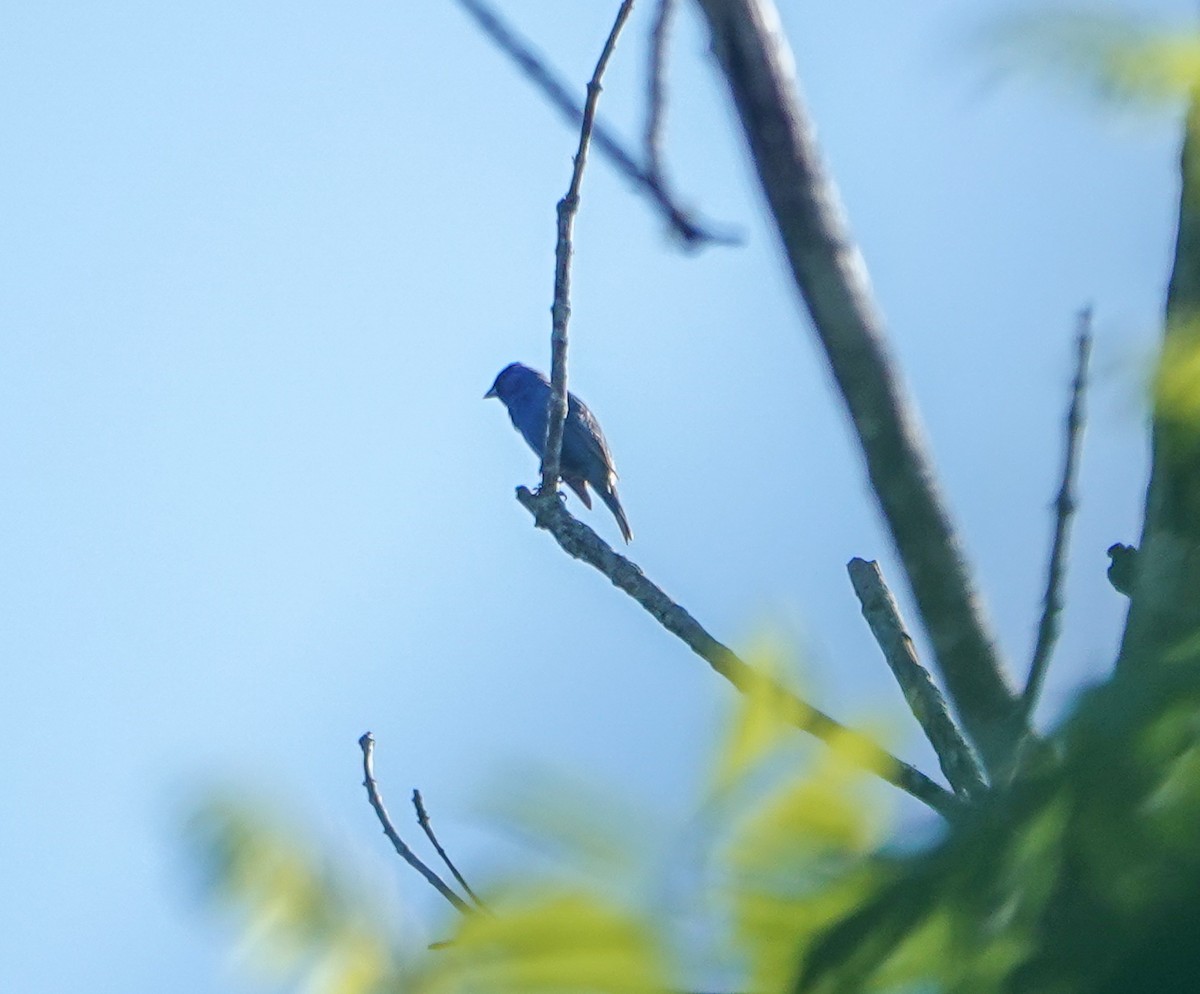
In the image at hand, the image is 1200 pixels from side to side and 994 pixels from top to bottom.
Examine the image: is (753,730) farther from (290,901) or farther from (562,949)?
(290,901)

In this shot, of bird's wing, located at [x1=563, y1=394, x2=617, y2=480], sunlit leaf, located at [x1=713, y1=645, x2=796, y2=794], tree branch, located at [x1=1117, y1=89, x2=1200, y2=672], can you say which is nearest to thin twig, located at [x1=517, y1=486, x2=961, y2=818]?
sunlit leaf, located at [x1=713, y1=645, x2=796, y2=794]

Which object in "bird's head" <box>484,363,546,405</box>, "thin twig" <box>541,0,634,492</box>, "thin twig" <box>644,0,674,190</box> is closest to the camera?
"thin twig" <box>644,0,674,190</box>

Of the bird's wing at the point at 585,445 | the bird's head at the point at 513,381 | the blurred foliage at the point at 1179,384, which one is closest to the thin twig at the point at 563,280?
the blurred foliage at the point at 1179,384

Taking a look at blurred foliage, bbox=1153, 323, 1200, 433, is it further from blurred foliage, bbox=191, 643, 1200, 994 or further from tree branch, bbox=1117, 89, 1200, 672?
blurred foliage, bbox=191, 643, 1200, 994

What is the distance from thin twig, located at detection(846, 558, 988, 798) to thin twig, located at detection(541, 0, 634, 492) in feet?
2.79

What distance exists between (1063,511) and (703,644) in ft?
2.97

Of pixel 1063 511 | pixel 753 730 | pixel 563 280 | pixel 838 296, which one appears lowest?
pixel 753 730

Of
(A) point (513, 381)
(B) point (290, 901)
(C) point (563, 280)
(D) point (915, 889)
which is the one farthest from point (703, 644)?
(A) point (513, 381)

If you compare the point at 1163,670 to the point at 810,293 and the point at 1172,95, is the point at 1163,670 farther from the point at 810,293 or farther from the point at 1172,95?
the point at 810,293

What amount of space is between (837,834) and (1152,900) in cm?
19

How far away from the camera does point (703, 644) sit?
2.83 meters

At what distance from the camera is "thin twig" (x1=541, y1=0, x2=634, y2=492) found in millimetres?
2178

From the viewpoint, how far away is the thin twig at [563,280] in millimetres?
2178

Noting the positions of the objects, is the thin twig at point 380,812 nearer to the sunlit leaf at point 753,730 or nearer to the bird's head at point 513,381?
the sunlit leaf at point 753,730
